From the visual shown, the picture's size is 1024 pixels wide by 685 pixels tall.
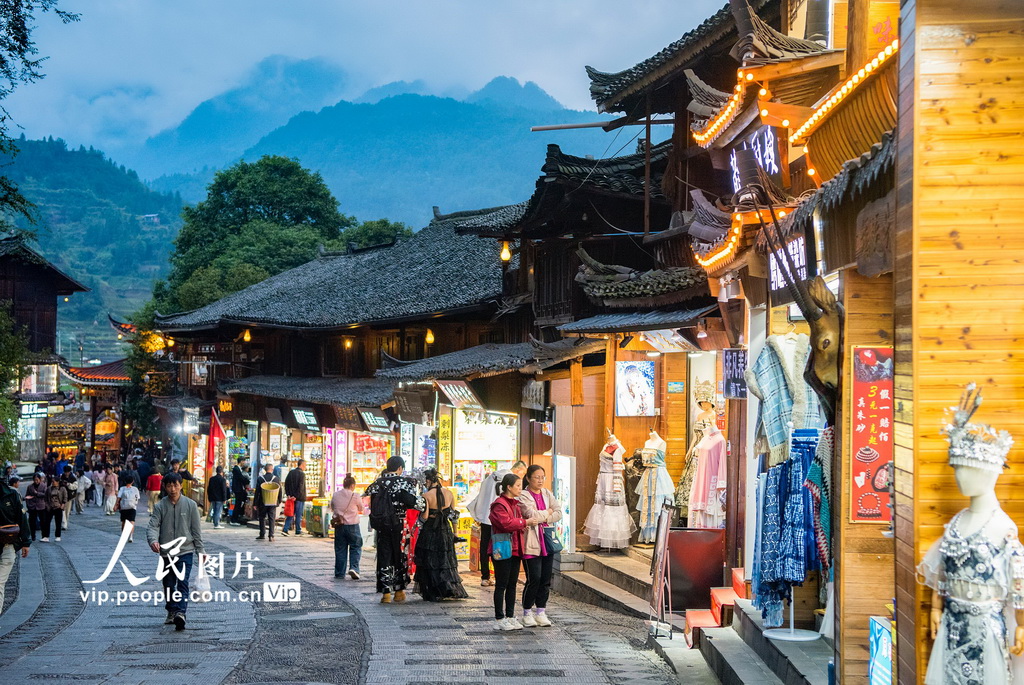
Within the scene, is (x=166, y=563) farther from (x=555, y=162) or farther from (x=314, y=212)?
(x=314, y=212)

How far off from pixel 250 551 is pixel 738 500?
1318cm

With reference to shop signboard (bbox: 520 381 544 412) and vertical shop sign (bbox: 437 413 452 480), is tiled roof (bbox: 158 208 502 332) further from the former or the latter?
shop signboard (bbox: 520 381 544 412)

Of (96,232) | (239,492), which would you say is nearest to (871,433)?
(239,492)

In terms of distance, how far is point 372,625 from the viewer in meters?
12.5

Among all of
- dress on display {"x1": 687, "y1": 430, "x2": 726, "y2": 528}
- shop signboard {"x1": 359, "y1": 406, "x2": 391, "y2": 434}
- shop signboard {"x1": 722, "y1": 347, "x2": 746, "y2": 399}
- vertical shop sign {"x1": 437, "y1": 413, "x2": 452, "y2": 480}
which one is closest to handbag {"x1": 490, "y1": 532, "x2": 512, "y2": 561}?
shop signboard {"x1": 722, "y1": 347, "x2": 746, "y2": 399}

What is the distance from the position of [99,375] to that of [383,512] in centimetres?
4626

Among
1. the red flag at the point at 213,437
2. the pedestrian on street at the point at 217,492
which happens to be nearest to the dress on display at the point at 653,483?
the pedestrian on street at the point at 217,492

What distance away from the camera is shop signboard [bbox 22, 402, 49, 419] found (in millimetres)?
47938

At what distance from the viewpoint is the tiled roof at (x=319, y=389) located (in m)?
28.7

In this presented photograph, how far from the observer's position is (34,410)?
1929 inches

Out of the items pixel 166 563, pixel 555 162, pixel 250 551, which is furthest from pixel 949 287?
pixel 250 551

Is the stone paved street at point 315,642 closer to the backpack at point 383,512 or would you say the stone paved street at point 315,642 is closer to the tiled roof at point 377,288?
the backpack at point 383,512

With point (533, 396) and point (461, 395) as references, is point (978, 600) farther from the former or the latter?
point (461, 395)

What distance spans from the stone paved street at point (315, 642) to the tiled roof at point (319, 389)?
11.9 metres
